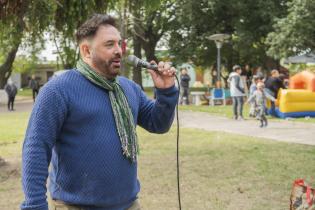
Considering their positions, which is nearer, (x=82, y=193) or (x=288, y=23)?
(x=82, y=193)

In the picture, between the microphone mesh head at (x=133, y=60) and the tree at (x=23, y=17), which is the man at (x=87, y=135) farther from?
the tree at (x=23, y=17)

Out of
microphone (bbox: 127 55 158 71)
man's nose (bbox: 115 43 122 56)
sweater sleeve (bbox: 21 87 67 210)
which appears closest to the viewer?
sweater sleeve (bbox: 21 87 67 210)

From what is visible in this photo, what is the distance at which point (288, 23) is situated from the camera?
2608 cm

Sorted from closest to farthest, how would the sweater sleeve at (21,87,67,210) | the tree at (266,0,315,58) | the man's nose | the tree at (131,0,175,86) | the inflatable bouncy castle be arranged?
the sweater sleeve at (21,87,67,210) → the man's nose → the inflatable bouncy castle → the tree at (266,0,315,58) → the tree at (131,0,175,86)

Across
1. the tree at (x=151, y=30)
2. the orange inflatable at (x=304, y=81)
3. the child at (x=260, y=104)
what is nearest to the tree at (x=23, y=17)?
the child at (x=260, y=104)

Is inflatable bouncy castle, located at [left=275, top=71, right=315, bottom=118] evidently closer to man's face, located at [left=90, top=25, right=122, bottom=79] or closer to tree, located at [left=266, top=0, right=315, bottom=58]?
tree, located at [left=266, top=0, right=315, bottom=58]

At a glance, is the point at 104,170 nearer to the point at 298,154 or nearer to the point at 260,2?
the point at 298,154

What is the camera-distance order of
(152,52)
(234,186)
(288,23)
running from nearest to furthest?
Answer: (234,186)
(288,23)
(152,52)

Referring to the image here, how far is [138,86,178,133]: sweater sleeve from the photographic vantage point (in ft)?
10.0

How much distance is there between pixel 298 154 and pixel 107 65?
7503 millimetres

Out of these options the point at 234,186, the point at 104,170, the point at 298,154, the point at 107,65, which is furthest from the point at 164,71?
the point at 298,154

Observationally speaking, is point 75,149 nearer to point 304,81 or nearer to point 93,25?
point 93,25

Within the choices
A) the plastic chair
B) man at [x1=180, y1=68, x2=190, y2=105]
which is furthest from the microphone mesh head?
the plastic chair

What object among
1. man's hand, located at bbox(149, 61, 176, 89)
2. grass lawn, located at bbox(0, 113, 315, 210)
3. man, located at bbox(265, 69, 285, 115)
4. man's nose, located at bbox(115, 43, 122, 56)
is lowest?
grass lawn, located at bbox(0, 113, 315, 210)
